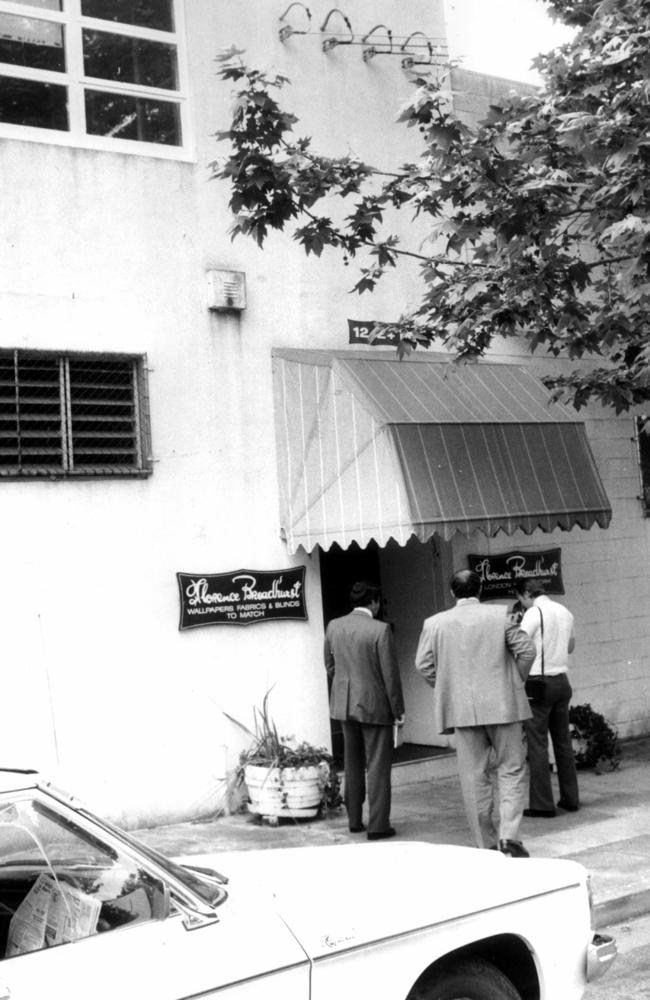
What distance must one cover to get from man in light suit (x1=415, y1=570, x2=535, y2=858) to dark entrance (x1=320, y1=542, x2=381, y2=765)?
12.3ft

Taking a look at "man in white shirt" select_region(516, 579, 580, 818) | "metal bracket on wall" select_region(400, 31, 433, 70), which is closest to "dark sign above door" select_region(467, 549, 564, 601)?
"man in white shirt" select_region(516, 579, 580, 818)

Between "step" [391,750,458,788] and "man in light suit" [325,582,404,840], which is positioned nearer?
"man in light suit" [325,582,404,840]

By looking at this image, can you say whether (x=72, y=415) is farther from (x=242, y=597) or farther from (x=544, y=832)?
(x=544, y=832)

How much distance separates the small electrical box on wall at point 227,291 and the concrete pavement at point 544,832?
417 centimetres

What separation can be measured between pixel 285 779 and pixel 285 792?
101 mm

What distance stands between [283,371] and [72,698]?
3.27m

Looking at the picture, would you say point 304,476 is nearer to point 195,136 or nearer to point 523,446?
point 523,446

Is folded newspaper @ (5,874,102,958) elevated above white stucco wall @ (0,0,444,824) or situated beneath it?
situated beneath

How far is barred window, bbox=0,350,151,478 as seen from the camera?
8.70 metres

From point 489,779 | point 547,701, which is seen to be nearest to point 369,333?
point 547,701

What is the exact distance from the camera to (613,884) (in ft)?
23.1

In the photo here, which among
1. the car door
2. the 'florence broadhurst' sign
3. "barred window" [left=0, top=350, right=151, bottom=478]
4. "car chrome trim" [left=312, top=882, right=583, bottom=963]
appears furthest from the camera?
the 'florence broadhurst' sign

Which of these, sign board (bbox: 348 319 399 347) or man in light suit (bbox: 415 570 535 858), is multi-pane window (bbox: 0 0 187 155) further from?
man in light suit (bbox: 415 570 535 858)

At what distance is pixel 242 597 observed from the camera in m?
9.64
